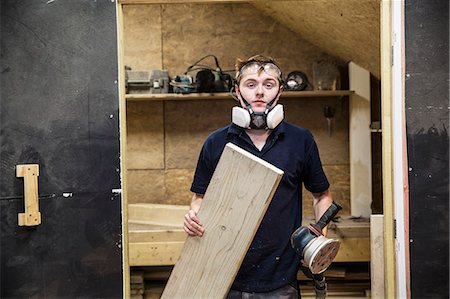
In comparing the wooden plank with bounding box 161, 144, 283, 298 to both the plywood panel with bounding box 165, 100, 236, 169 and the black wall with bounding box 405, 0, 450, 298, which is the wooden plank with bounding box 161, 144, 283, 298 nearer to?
the black wall with bounding box 405, 0, 450, 298

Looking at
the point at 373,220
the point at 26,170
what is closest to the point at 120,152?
the point at 26,170

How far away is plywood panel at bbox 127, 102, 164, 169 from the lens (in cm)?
486

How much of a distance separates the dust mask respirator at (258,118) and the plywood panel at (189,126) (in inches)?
92.6

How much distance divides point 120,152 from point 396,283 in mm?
1356

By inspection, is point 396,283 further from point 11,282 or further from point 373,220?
point 11,282

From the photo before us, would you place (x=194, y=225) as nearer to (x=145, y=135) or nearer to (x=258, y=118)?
(x=258, y=118)

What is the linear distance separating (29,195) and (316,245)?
4.06 feet

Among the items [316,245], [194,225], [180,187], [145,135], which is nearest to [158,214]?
[180,187]

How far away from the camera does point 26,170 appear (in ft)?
8.33

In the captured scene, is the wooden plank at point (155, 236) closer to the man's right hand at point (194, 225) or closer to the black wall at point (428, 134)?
the man's right hand at point (194, 225)

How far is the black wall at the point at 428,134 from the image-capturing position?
253cm

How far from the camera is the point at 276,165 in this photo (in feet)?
7.97

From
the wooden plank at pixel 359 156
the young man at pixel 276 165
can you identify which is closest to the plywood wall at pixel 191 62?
the wooden plank at pixel 359 156

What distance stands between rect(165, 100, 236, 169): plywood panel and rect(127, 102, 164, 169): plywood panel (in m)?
0.06
